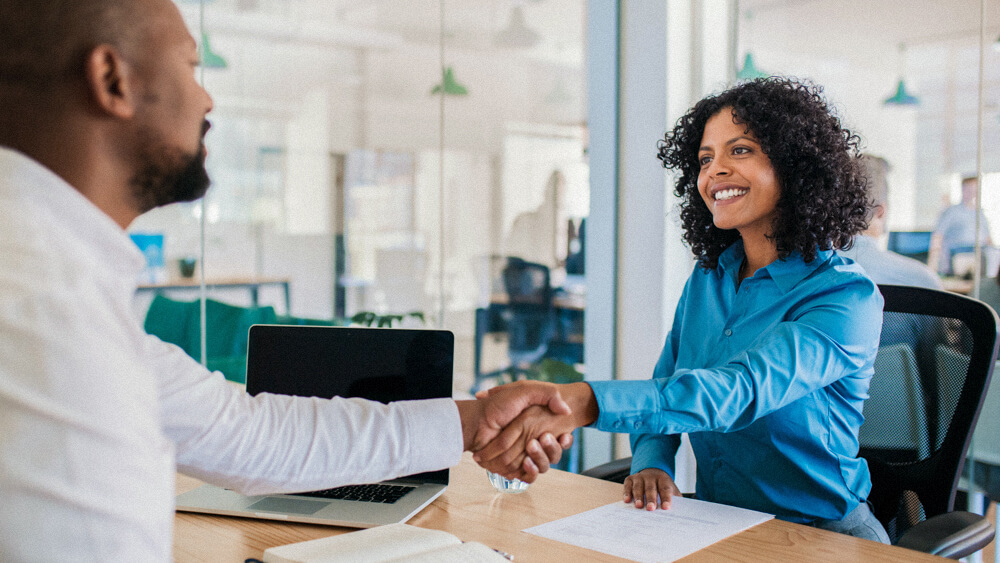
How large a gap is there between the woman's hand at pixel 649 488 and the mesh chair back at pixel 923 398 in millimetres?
485

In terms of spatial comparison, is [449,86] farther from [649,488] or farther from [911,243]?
[649,488]

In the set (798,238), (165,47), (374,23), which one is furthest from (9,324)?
(374,23)

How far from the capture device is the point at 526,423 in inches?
58.5

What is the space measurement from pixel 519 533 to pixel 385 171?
2082mm

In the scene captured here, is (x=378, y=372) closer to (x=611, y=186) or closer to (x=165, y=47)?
(x=165, y=47)

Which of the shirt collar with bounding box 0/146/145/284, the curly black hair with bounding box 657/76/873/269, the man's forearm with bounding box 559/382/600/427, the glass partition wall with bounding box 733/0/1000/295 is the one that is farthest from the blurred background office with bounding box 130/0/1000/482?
the shirt collar with bounding box 0/146/145/284

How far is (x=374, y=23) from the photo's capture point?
3049 millimetres

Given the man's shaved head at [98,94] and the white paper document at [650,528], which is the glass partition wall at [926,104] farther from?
the man's shaved head at [98,94]

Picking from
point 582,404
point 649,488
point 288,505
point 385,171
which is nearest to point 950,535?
point 649,488

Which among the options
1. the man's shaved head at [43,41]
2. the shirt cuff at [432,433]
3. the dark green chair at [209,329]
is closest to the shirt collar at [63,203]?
the man's shaved head at [43,41]

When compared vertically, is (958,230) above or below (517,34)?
below

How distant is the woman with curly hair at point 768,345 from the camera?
4.63 feet

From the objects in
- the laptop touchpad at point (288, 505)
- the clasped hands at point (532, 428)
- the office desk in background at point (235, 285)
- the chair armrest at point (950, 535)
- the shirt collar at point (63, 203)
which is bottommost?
the chair armrest at point (950, 535)

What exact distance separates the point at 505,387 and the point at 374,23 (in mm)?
2044
